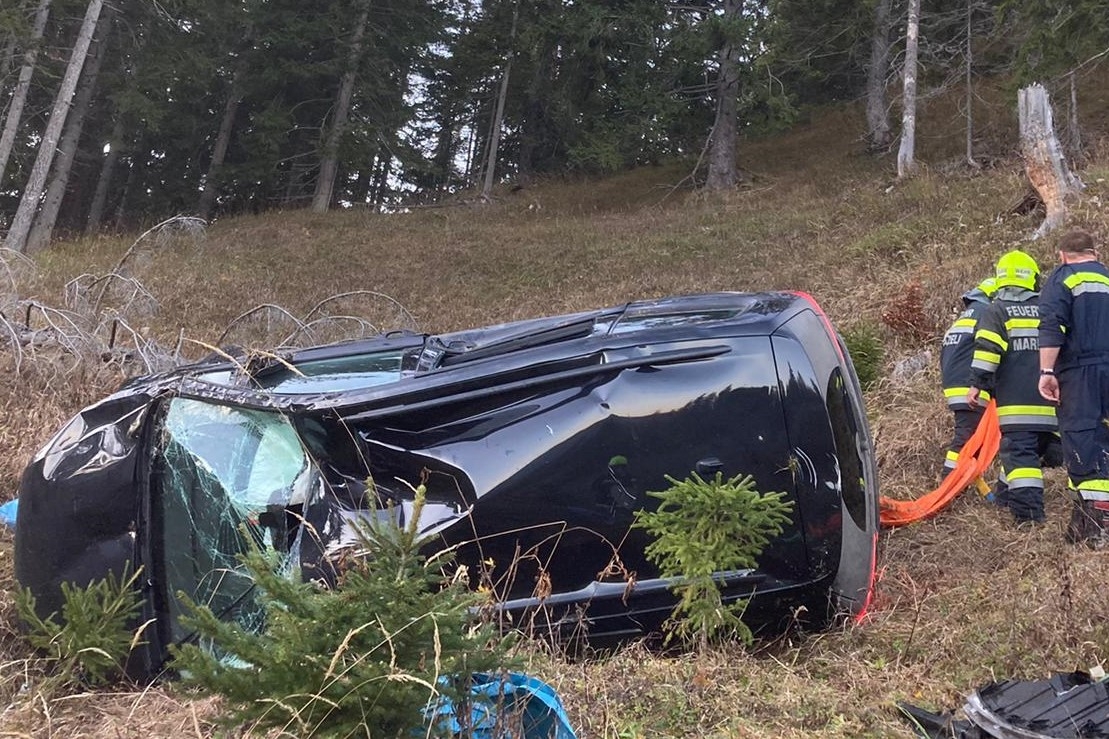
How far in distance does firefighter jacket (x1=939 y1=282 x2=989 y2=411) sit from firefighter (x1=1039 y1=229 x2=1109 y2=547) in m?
0.90

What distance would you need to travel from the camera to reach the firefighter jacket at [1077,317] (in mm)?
4316

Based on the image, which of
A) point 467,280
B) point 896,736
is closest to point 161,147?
point 467,280

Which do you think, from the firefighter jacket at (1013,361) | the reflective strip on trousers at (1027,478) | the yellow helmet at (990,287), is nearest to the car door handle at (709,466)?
the reflective strip on trousers at (1027,478)

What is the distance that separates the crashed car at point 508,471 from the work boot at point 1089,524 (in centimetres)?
163

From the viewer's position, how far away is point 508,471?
2.92m

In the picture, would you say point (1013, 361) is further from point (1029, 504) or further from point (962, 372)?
point (1029, 504)

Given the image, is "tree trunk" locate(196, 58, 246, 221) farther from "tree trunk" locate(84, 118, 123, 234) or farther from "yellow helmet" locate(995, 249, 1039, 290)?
"yellow helmet" locate(995, 249, 1039, 290)

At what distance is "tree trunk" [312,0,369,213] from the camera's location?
22000 mm

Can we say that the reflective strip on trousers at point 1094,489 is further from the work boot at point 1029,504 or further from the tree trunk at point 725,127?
the tree trunk at point 725,127

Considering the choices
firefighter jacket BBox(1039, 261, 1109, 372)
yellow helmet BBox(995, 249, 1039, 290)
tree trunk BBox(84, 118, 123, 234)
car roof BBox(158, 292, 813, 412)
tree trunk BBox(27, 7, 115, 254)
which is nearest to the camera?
car roof BBox(158, 292, 813, 412)

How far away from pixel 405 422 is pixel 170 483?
38.2 inches

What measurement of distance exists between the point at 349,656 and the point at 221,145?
84.8ft

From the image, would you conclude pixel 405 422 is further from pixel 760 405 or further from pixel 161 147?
pixel 161 147

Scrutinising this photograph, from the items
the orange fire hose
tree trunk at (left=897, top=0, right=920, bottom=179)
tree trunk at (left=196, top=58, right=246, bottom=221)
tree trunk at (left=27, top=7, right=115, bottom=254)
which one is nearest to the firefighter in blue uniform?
the orange fire hose
